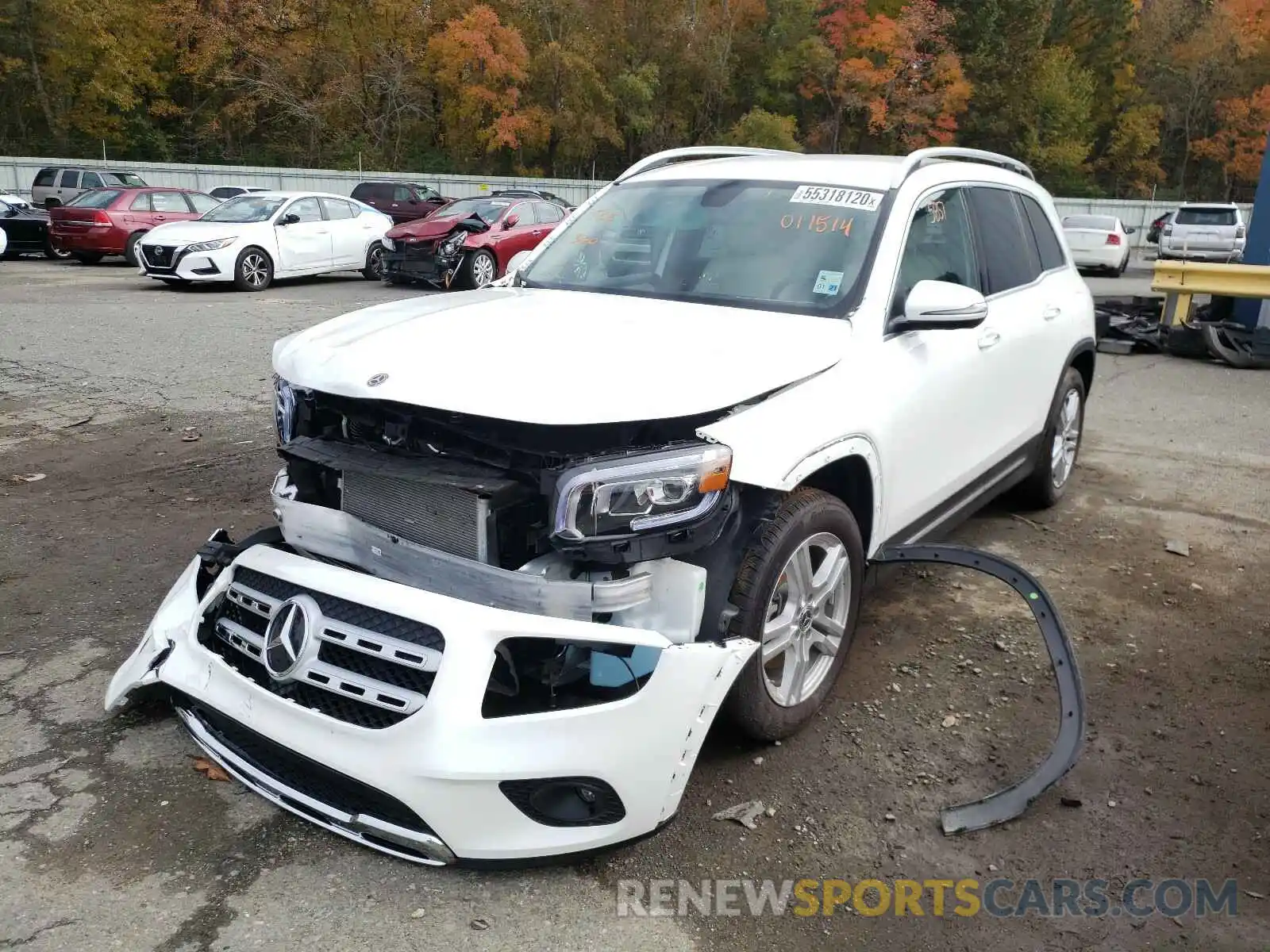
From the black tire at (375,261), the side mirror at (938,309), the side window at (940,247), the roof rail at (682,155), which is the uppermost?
the roof rail at (682,155)

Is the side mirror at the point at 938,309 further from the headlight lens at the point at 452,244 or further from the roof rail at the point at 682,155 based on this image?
the headlight lens at the point at 452,244

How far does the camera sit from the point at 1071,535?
5.47 m

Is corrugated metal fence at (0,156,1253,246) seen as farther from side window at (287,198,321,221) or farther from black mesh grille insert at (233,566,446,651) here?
black mesh grille insert at (233,566,446,651)

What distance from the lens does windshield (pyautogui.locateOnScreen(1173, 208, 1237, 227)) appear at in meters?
25.3

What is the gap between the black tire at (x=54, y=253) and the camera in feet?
67.5

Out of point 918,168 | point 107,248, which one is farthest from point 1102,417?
point 107,248

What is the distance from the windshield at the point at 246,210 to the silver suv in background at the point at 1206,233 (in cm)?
2059

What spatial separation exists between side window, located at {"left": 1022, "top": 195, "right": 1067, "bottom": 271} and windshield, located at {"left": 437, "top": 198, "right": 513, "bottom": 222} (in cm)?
1220

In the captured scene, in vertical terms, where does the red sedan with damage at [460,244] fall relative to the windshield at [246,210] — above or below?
below

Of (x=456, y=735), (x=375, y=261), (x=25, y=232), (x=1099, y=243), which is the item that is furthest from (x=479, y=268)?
(x=1099, y=243)

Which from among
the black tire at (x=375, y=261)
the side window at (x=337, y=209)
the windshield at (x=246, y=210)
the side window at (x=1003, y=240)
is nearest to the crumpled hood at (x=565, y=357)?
the side window at (x=1003, y=240)

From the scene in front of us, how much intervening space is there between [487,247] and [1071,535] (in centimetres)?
1239

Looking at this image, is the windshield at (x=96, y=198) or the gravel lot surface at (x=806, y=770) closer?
the gravel lot surface at (x=806, y=770)

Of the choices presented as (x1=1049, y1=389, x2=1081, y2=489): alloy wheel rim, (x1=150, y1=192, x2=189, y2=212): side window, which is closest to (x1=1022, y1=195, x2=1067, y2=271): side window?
(x1=1049, y1=389, x2=1081, y2=489): alloy wheel rim
